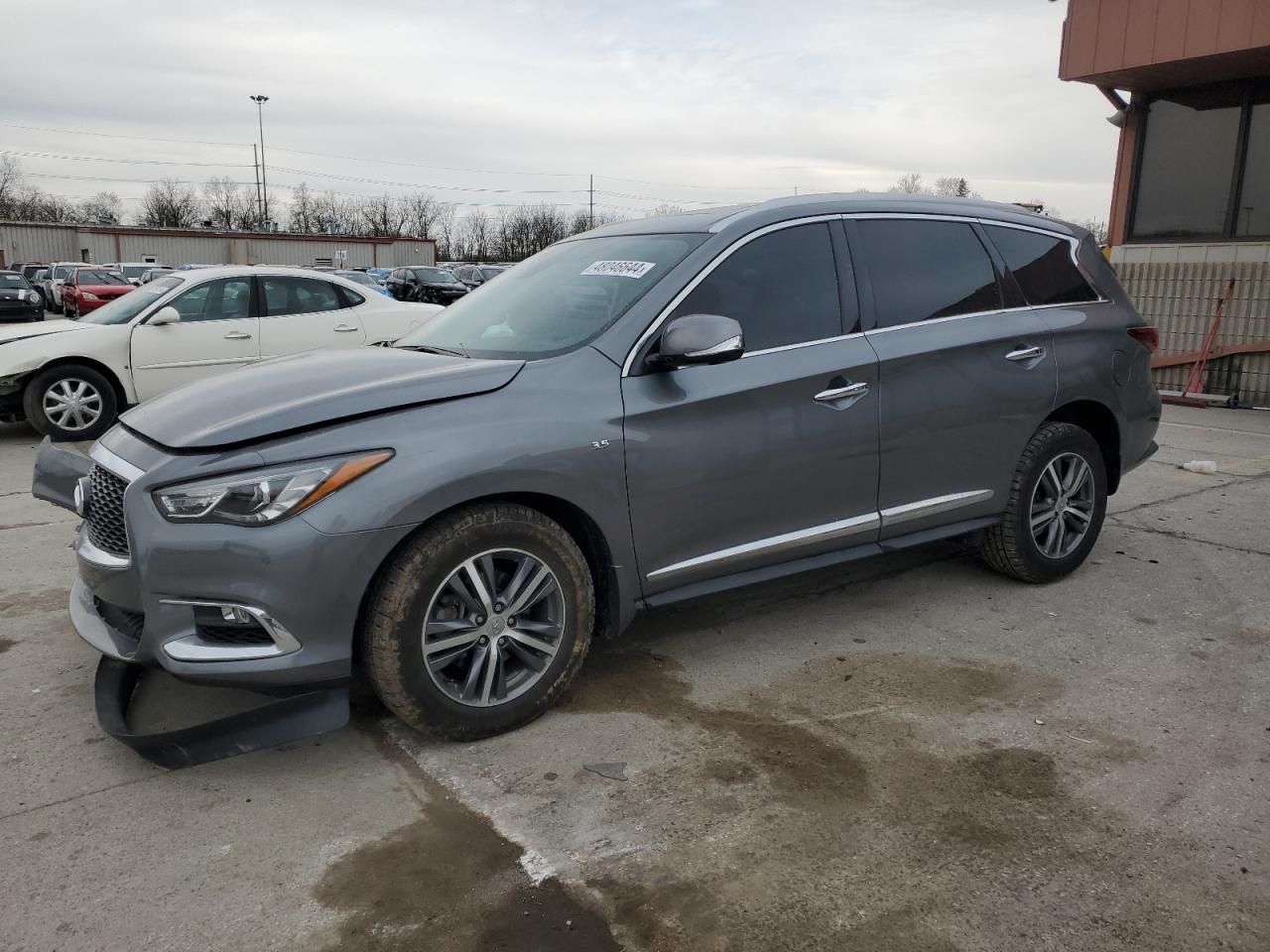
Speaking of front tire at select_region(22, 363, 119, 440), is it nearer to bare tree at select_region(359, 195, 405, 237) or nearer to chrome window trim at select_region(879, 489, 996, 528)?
chrome window trim at select_region(879, 489, 996, 528)

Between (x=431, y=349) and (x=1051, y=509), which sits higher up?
(x=431, y=349)

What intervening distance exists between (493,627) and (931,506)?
2.09 metres

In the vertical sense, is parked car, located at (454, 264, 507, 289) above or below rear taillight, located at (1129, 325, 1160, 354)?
below

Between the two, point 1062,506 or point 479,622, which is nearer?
point 479,622

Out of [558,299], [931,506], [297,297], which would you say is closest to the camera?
[558,299]

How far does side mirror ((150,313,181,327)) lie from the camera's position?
29.9 ft

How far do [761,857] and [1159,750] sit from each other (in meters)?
1.52

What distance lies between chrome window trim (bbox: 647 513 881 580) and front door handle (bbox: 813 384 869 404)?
50 cm

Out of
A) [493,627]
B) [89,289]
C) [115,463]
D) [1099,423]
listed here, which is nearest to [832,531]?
[493,627]

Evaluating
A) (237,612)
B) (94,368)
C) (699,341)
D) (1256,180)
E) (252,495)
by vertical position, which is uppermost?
(1256,180)

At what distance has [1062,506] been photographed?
4.87 meters

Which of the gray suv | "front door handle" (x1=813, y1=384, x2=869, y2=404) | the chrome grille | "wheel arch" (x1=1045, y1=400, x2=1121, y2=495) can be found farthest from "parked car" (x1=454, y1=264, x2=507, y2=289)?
the chrome grille

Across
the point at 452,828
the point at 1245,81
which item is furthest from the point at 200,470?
the point at 1245,81

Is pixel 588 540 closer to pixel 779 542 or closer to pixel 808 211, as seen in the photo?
pixel 779 542
